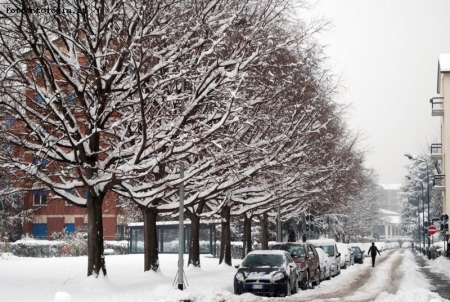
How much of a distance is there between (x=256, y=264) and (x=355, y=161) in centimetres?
2595

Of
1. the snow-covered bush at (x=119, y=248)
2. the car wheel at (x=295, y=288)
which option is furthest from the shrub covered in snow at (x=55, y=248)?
the car wheel at (x=295, y=288)

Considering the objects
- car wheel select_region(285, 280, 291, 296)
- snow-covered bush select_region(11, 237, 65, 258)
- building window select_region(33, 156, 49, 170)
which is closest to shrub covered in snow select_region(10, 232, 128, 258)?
snow-covered bush select_region(11, 237, 65, 258)

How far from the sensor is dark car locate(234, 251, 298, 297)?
23.2 metres

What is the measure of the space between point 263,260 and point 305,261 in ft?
15.1

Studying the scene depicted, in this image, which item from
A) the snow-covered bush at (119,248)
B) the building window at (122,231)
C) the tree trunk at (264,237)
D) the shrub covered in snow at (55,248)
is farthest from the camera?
the building window at (122,231)

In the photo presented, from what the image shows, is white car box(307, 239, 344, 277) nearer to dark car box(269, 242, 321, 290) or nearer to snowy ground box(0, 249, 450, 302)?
dark car box(269, 242, 321, 290)

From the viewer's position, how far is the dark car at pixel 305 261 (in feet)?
91.5

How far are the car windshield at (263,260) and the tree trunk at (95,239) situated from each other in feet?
17.2

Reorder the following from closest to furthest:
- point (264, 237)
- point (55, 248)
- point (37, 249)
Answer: point (264, 237) → point (55, 248) → point (37, 249)

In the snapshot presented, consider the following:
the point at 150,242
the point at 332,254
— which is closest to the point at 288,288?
the point at 150,242

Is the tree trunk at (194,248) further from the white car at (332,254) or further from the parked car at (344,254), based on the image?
the parked car at (344,254)

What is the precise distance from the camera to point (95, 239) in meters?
21.6

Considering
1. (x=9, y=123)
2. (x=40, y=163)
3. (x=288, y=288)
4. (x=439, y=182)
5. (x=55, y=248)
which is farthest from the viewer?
(x=439, y=182)

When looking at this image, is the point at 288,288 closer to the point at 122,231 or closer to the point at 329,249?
the point at 329,249
